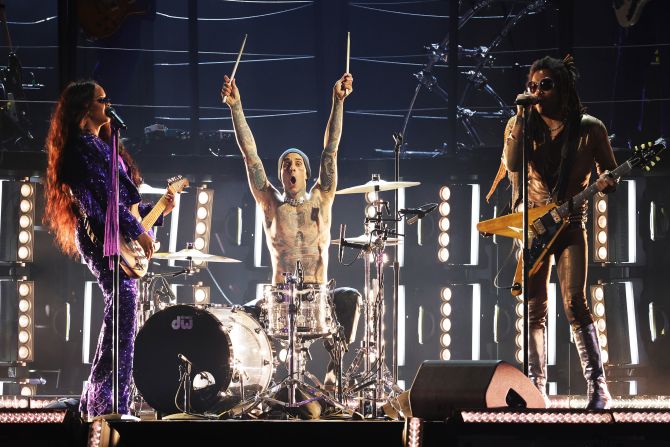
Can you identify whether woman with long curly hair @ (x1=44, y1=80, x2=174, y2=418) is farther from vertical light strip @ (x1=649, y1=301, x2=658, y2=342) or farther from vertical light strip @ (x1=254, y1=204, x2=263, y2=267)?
vertical light strip @ (x1=649, y1=301, x2=658, y2=342)

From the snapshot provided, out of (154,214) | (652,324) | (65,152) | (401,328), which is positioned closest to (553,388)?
(652,324)

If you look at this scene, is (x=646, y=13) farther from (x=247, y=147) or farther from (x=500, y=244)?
(x=247, y=147)

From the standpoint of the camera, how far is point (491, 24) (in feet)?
36.3

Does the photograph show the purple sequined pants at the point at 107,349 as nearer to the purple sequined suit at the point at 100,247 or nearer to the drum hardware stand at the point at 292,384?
the purple sequined suit at the point at 100,247

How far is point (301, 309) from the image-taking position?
293 inches

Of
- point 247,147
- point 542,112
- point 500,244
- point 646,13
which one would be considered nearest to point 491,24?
point 646,13

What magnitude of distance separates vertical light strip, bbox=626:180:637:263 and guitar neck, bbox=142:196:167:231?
15.6 ft

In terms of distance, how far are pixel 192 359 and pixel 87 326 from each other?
2.81 metres

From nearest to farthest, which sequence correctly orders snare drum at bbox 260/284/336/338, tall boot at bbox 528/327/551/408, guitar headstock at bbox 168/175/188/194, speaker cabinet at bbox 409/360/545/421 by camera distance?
1. speaker cabinet at bbox 409/360/545/421
2. tall boot at bbox 528/327/551/408
3. guitar headstock at bbox 168/175/188/194
4. snare drum at bbox 260/284/336/338

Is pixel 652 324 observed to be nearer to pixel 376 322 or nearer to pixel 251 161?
pixel 376 322

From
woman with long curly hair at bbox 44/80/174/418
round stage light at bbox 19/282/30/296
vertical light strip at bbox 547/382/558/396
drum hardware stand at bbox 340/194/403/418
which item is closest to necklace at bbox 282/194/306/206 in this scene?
drum hardware stand at bbox 340/194/403/418

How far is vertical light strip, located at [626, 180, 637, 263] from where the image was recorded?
923 centimetres

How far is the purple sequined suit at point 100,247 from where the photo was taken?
5.48 metres

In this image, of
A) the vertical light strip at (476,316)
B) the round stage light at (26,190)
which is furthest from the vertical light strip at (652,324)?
the round stage light at (26,190)
